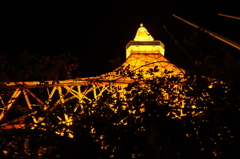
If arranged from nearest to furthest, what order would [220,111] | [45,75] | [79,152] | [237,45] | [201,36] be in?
[237,45]
[79,152]
[220,111]
[201,36]
[45,75]

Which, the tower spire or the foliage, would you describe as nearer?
the foliage

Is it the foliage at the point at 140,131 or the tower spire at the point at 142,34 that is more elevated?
the tower spire at the point at 142,34

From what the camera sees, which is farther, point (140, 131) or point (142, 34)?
point (142, 34)

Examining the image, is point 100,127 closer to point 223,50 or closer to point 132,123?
point 132,123

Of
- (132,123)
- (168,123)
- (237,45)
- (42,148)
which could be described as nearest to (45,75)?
(42,148)

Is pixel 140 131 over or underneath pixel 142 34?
underneath

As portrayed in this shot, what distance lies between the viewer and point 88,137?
5.90 meters

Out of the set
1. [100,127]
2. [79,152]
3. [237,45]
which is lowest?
[79,152]

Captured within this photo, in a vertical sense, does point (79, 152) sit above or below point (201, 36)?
below

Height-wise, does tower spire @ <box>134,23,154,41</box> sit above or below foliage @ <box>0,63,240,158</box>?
above

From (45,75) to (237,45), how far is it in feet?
14.2

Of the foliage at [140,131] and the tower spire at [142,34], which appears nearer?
the foliage at [140,131]

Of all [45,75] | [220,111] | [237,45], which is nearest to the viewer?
[237,45]

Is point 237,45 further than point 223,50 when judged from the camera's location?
No
